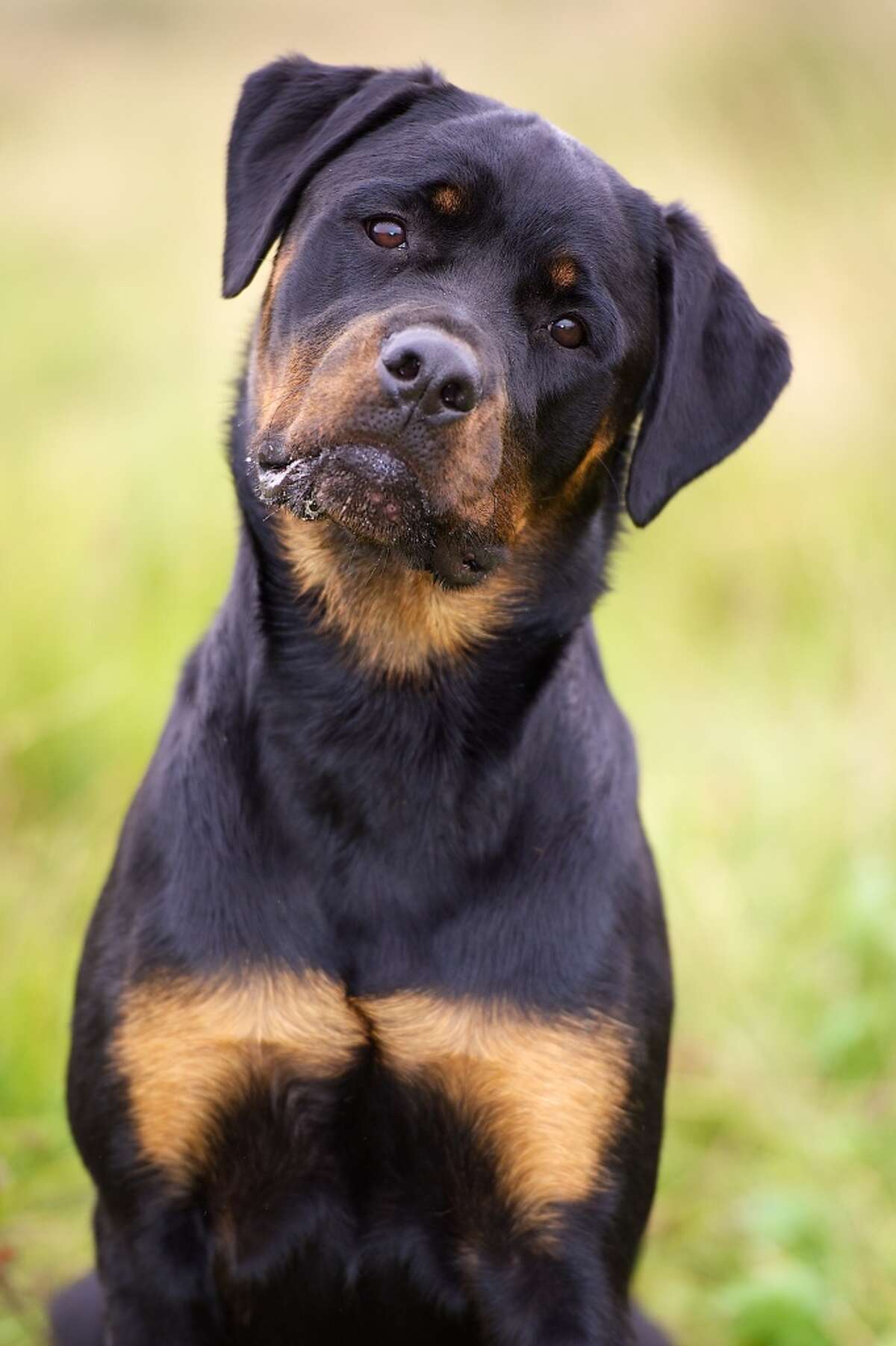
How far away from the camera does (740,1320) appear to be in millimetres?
3486

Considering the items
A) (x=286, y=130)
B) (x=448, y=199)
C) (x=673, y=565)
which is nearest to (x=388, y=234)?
(x=448, y=199)

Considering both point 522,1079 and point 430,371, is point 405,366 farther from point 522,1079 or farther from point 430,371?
point 522,1079

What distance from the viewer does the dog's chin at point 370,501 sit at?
252 cm

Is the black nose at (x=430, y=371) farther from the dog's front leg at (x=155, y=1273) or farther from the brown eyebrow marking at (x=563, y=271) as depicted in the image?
the dog's front leg at (x=155, y=1273)

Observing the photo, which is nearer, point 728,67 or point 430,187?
point 430,187

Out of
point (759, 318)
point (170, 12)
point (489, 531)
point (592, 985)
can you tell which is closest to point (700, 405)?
point (759, 318)

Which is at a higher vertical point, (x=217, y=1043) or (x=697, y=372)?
(x=697, y=372)

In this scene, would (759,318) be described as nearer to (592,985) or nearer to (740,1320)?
(592,985)

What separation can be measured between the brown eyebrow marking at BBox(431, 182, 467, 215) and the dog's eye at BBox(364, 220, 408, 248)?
2.6 inches

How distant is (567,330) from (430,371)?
0.40 metres

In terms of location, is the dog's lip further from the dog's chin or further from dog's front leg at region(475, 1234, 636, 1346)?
dog's front leg at region(475, 1234, 636, 1346)

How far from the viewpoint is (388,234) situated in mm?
2693

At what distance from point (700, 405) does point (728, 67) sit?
231 inches

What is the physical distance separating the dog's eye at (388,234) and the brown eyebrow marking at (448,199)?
7 centimetres
